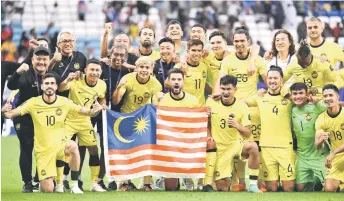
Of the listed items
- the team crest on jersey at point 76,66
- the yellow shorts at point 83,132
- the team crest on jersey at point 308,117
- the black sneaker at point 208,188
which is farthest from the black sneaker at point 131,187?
the team crest on jersey at point 308,117

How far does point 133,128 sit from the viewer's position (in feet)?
48.7

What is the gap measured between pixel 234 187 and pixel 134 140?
1.43m

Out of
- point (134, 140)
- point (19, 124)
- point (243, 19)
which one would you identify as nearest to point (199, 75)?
point (134, 140)

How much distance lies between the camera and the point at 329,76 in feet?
49.8

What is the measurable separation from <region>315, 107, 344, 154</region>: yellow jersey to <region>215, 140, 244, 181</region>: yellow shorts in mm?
1025

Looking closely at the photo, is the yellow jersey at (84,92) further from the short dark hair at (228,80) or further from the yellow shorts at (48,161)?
the short dark hair at (228,80)

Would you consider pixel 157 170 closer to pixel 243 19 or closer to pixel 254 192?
pixel 254 192

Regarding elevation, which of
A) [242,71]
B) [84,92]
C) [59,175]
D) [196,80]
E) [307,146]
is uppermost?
[242,71]

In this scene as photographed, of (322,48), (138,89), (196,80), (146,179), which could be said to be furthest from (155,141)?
(322,48)

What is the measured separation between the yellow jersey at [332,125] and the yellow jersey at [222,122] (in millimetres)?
938

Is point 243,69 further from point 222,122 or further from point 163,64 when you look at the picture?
point 163,64

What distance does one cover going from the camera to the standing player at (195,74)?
15.2 m

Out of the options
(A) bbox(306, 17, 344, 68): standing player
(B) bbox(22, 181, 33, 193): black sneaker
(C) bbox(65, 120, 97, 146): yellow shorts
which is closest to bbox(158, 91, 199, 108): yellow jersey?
(C) bbox(65, 120, 97, 146): yellow shorts

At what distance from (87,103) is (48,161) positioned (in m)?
1.03
